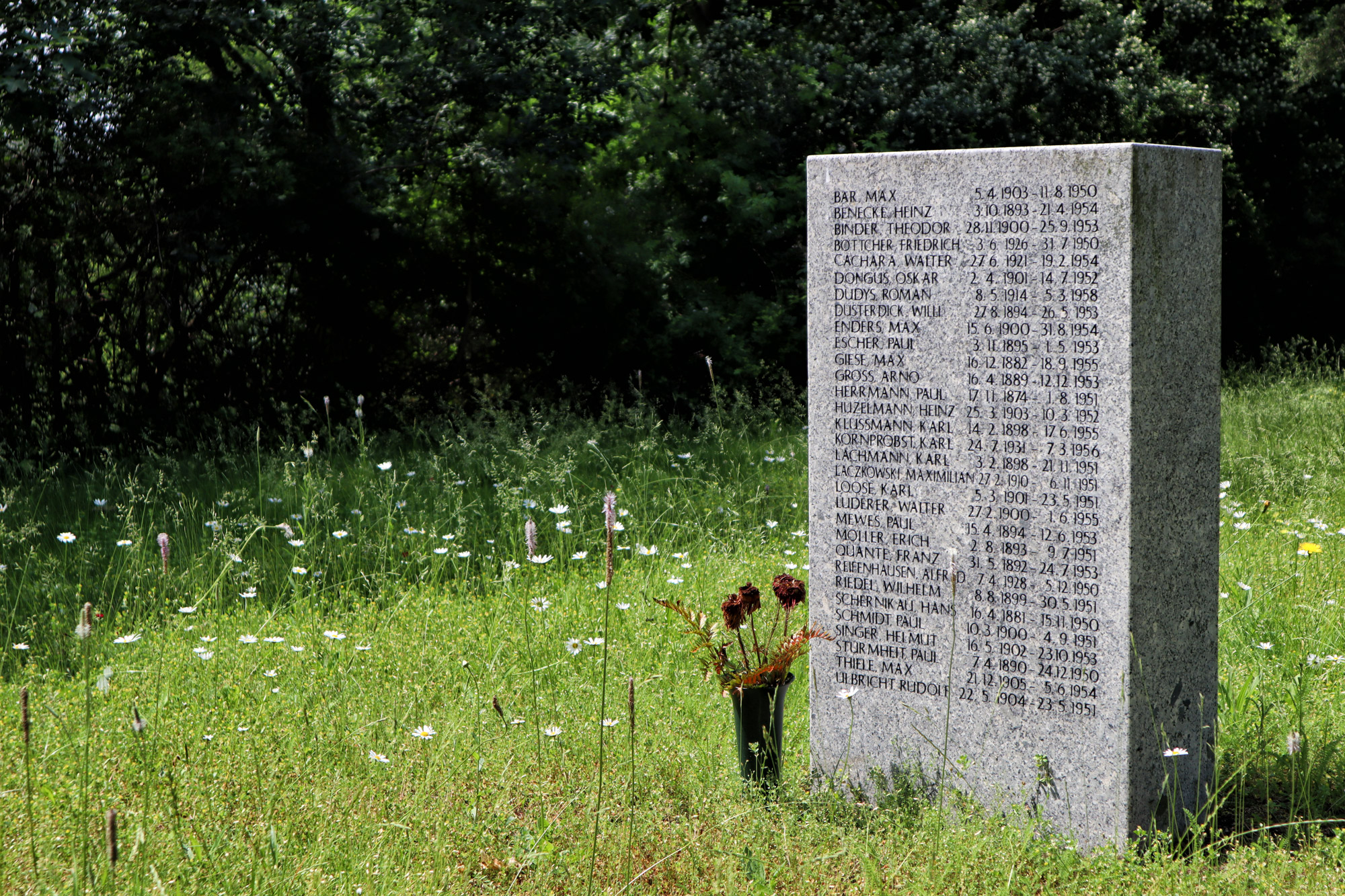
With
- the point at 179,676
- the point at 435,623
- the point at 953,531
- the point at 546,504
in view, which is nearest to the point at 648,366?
the point at 546,504

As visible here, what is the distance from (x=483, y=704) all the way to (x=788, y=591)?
1268mm

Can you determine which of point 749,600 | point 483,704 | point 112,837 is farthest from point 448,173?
point 112,837

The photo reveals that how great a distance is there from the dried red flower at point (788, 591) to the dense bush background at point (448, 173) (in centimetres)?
535

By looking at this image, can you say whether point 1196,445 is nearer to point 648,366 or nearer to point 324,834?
point 324,834

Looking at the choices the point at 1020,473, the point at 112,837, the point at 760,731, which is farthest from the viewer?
the point at 760,731

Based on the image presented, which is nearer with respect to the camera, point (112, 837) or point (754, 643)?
point (112, 837)

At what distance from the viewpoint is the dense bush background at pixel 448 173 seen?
8.13 m

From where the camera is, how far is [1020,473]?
124 inches

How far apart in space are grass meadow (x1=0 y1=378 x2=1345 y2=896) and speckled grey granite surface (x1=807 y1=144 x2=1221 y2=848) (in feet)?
0.64

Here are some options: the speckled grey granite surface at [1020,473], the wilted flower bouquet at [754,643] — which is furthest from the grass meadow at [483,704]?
the wilted flower bouquet at [754,643]

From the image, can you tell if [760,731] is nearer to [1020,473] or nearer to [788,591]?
[788,591]

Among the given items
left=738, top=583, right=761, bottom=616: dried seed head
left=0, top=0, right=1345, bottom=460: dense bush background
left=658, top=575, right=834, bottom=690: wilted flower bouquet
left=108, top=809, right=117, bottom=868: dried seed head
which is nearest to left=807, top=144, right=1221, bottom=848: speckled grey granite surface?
left=658, top=575, right=834, bottom=690: wilted flower bouquet

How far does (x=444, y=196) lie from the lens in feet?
30.2

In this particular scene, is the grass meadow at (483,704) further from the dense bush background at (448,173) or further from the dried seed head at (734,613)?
the dense bush background at (448,173)
